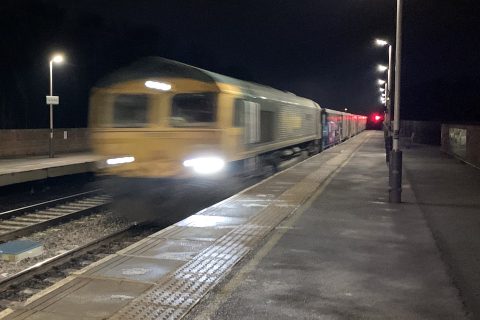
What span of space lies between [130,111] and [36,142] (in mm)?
17225

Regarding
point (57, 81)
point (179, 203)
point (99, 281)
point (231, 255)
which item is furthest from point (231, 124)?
point (57, 81)

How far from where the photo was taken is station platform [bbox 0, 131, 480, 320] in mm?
5238

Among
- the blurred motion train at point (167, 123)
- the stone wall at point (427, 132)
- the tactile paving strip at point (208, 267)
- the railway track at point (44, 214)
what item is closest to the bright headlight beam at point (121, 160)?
the blurred motion train at point (167, 123)

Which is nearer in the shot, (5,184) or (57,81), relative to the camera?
(5,184)

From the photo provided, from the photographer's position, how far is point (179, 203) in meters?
14.1

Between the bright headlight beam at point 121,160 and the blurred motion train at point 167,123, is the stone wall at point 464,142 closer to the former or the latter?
the blurred motion train at point 167,123

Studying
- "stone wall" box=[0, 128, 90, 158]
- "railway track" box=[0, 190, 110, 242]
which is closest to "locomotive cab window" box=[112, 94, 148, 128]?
"railway track" box=[0, 190, 110, 242]

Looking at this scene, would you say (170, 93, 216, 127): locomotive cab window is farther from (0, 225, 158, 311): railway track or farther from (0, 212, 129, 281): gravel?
(0, 225, 158, 311): railway track

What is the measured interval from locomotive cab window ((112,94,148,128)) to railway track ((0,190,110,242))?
6.83ft

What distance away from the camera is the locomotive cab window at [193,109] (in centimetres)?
1270

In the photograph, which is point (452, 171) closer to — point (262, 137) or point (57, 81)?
point (262, 137)

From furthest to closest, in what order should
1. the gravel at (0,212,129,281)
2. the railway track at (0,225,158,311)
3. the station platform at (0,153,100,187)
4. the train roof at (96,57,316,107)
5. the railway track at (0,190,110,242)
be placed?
the station platform at (0,153,100,187)
the train roof at (96,57,316,107)
the railway track at (0,190,110,242)
the gravel at (0,212,129,281)
the railway track at (0,225,158,311)

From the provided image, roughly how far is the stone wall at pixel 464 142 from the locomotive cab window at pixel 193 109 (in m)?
11.2

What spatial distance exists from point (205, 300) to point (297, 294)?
94 cm
